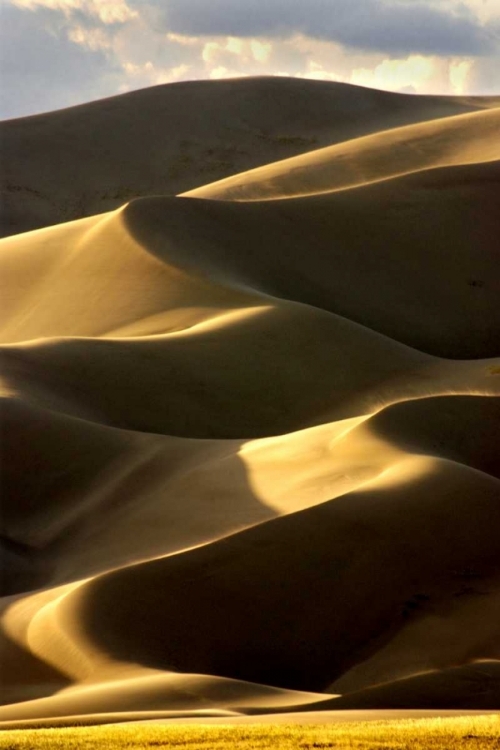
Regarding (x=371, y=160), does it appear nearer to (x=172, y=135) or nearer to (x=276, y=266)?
(x=276, y=266)

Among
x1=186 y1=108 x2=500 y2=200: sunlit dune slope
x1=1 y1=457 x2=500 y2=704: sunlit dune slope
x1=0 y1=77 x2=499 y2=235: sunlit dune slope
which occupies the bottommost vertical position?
x1=1 y1=457 x2=500 y2=704: sunlit dune slope

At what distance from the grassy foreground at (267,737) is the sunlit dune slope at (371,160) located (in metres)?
26.8

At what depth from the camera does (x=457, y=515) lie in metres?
13.5

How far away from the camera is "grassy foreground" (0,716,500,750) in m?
7.08

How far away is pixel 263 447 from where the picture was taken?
1655 cm

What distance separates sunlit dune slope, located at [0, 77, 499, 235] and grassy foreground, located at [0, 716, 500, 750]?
40.7 m

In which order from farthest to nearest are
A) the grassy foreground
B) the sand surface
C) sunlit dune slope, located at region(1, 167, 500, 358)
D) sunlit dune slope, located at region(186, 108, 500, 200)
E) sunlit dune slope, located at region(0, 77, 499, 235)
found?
sunlit dune slope, located at region(0, 77, 499, 235)
sunlit dune slope, located at region(186, 108, 500, 200)
sunlit dune slope, located at region(1, 167, 500, 358)
the sand surface
the grassy foreground

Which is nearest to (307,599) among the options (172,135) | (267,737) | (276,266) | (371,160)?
(267,737)

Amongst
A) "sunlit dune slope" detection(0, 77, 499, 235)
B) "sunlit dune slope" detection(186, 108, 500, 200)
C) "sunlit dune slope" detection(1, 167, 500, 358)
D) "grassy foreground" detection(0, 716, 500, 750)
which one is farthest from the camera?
"sunlit dune slope" detection(0, 77, 499, 235)

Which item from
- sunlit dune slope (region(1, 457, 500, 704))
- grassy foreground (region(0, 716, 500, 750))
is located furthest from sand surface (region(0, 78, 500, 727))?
grassy foreground (region(0, 716, 500, 750))

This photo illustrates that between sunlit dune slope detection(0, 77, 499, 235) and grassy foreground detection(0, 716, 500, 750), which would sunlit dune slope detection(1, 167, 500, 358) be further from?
sunlit dune slope detection(0, 77, 499, 235)

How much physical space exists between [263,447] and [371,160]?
21704mm

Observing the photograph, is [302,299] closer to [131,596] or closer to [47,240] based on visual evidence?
[47,240]

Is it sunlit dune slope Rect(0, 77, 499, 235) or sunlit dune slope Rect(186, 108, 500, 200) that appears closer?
sunlit dune slope Rect(186, 108, 500, 200)
